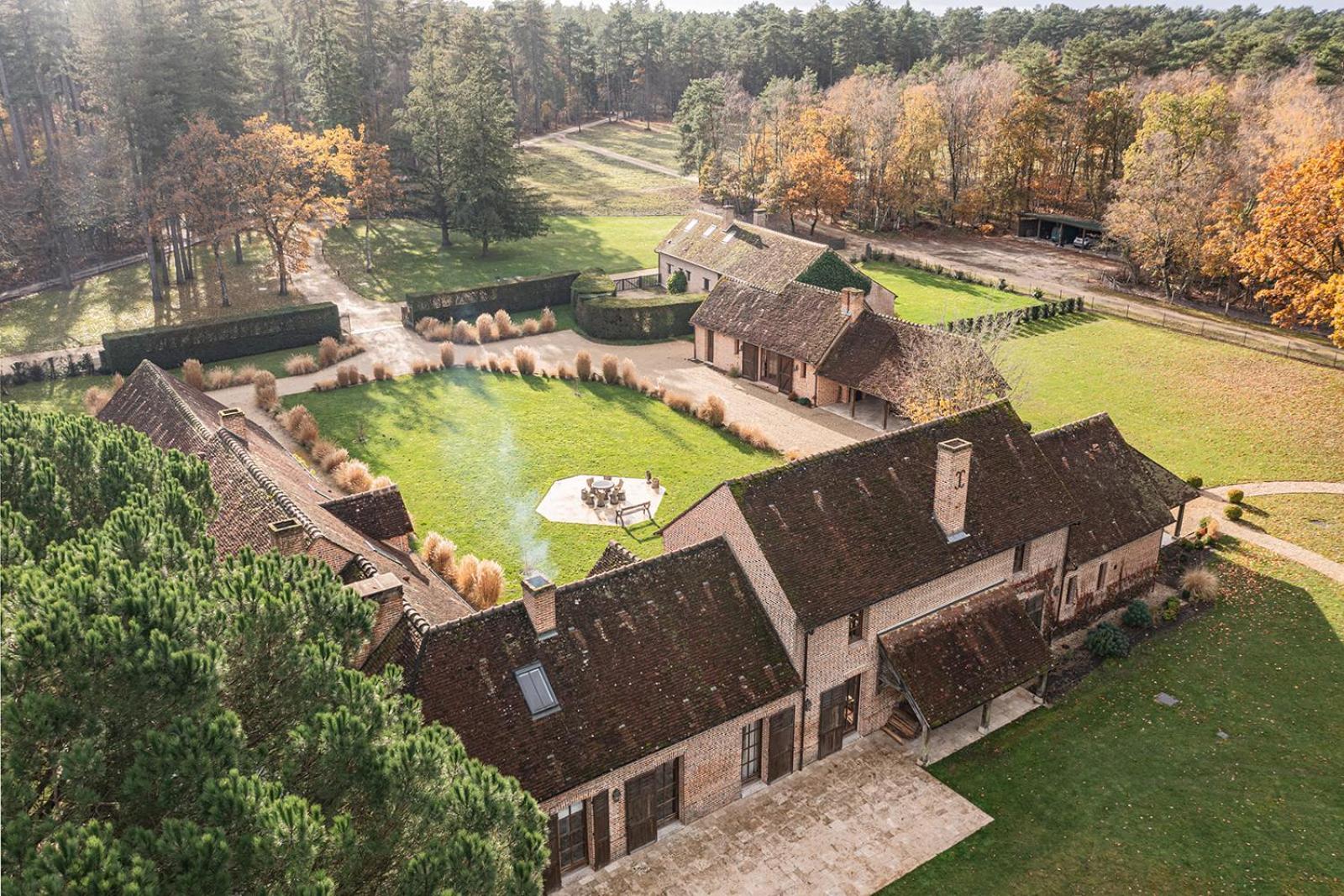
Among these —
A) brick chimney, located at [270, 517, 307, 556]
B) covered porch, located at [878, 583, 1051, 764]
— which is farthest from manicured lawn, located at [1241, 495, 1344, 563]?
brick chimney, located at [270, 517, 307, 556]

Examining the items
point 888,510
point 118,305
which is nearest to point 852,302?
point 888,510

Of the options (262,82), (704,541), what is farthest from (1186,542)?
(262,82)

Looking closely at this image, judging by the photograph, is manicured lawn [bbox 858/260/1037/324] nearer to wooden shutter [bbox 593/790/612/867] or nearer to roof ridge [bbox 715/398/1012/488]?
roof ridge [bbox 715/398/1012/488]

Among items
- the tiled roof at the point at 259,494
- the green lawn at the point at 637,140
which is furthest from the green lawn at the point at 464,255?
the tiled roof at the point at 259,494

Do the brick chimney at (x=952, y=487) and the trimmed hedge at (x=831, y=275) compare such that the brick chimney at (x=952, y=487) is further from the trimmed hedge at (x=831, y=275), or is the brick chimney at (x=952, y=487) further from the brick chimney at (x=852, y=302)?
the trimmed hedge at (x=831, y=275)

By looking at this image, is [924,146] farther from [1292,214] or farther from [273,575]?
[273,575]

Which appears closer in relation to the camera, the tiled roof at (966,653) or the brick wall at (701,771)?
the brick wall at (701,771)
